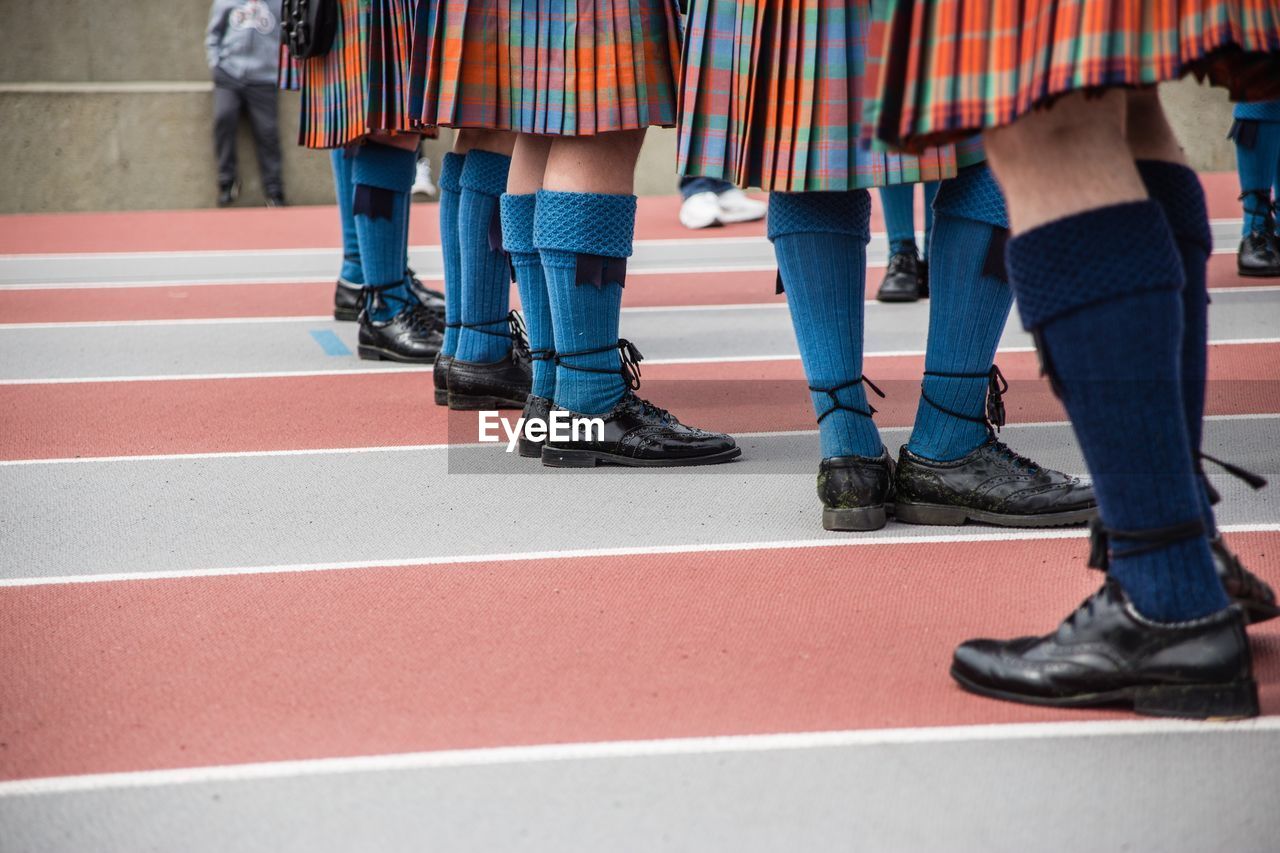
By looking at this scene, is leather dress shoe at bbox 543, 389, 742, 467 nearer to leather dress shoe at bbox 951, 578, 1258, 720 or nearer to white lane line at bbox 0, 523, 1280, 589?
white lane line at bbox 0, 523, 1280, 589

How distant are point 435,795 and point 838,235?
1078 millimetres

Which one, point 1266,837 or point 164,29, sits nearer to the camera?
point 1266,837

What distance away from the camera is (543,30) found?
247 cm

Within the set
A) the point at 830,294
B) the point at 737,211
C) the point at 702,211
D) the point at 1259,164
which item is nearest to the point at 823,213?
the point at 830,294

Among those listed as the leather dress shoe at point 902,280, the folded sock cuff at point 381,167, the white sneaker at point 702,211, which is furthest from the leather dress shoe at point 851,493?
the white sneaker at point 702,211

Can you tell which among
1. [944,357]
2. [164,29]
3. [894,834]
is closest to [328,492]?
[944,357]

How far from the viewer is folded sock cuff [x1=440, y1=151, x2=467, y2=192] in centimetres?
318

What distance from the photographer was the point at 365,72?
3.30m

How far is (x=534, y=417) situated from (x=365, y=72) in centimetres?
110

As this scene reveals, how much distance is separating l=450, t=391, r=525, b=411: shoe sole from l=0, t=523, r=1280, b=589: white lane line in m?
1.02

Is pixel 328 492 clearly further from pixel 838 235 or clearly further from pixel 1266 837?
pixel 1266 837

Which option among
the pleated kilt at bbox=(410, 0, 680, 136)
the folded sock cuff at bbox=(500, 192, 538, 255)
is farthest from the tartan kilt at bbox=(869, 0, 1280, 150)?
the folded sock cuff at bbox=(500, 192, 538, 255)

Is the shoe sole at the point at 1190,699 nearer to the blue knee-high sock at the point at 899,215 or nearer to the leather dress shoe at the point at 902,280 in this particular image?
the blue knee-high sock at the point at 899,215

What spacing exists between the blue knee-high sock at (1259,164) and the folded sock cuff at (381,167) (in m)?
2.60
